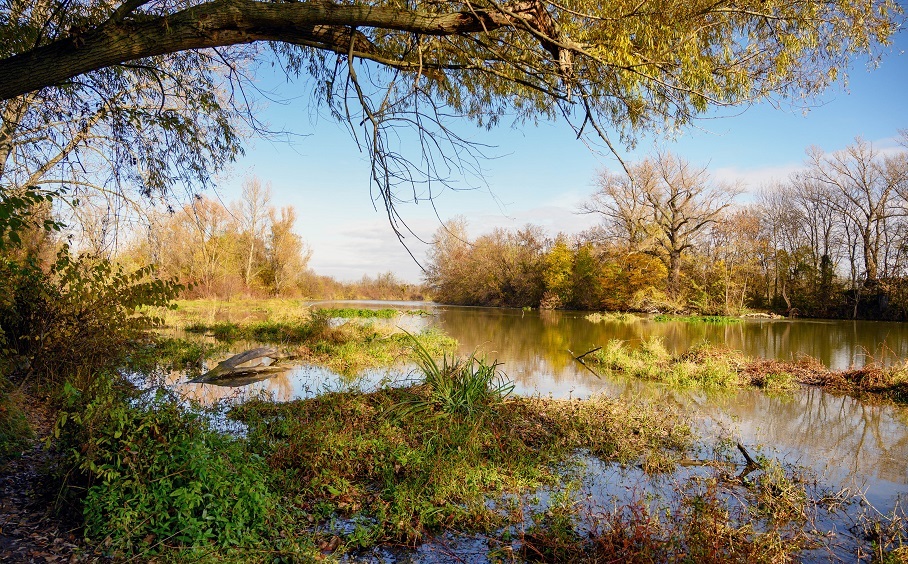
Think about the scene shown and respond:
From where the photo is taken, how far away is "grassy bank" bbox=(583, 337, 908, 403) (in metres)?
10.1

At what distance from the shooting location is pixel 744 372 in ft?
38.1

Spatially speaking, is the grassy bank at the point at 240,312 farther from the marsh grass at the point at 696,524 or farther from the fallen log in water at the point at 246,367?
the marsh grass at the point at 696,524

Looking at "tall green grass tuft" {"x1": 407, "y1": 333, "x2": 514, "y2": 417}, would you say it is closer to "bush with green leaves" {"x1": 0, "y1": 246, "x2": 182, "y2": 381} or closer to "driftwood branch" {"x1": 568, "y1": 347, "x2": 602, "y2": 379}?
"bush with green leaves" {"x1": 0, "y1": 246, "x2": 182, "y2": 381}

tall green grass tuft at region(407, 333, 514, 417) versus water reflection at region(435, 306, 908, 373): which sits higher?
tall green grass tuft at region(407, 333, 514, 417)

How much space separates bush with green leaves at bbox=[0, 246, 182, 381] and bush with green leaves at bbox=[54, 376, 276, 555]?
10.9 ft

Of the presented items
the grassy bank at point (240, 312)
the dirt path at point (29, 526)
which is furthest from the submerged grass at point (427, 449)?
the grassy bank at point (240, 312)

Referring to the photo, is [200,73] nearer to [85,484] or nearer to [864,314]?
[85,484]

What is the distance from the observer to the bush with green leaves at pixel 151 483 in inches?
125

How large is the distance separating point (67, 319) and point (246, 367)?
182 inches

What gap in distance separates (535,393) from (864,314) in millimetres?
34488

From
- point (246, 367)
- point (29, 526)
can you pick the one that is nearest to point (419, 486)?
point (29, 526)

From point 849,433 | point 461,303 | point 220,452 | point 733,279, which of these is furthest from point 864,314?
point 220,452

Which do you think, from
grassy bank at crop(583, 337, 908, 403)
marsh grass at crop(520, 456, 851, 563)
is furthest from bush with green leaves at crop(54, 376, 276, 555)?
grassy bank at crop(583, 337, 908, 403)

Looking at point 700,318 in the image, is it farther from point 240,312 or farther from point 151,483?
point 151,483
